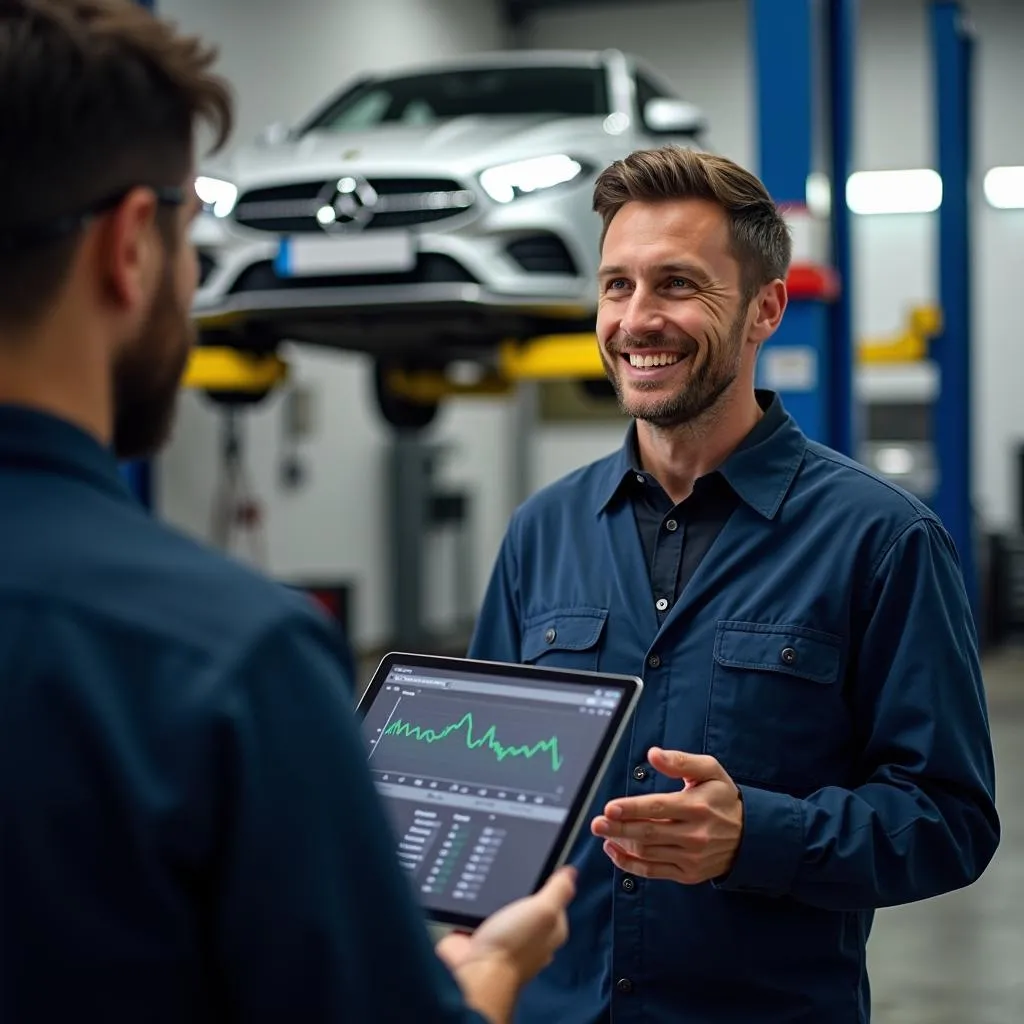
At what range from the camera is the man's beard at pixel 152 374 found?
86 cm

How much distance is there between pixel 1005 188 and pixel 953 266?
3346mm

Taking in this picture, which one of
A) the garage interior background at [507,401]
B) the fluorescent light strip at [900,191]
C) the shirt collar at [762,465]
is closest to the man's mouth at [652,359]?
the shirt collar at [762,465]

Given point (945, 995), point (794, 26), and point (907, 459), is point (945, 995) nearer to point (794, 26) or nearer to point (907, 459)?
point (794, 26)

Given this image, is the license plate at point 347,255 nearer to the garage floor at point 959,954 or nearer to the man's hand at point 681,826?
the garage floor at point 959,954

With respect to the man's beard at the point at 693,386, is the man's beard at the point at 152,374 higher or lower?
higher

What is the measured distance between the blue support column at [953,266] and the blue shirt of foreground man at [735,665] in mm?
7426

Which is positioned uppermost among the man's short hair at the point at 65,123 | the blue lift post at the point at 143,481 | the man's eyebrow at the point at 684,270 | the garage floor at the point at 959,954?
the man's short hair at the point at 65,123

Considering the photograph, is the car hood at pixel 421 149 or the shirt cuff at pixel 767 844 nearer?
the shirt cuff at pixel 767 844

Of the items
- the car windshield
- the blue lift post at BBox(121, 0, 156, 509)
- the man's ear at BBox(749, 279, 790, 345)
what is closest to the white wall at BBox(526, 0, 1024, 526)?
the car windshield

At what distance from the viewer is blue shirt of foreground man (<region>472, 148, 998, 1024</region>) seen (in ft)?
4.88

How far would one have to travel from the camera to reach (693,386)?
1710 millimetres

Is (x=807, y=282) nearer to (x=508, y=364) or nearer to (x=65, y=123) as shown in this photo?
(x=508, y=364)

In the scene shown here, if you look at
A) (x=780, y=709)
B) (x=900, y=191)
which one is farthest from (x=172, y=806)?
(x=900, y=191)

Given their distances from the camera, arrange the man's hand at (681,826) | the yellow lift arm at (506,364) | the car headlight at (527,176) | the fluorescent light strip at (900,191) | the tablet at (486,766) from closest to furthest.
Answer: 1. the tablet at (486,766)
2. the man's hand at (681,826)
3. the car headlight at (527,176)
4. the yellow lift arm at (506,364)
5. the fluorescent light strip at (900,191)
